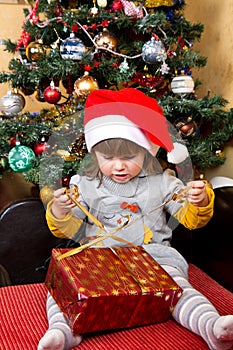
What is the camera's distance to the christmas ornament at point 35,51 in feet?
4.17

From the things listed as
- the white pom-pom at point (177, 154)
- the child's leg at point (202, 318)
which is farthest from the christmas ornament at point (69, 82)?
the child's leg at point (202, 318)

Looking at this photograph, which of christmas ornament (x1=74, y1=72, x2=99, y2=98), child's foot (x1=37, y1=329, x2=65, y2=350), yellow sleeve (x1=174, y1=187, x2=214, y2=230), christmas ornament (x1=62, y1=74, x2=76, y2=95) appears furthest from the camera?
christmas ornament (x1=62, y1=74, x2=76, y2=95)

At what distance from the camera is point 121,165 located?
3.02 feet

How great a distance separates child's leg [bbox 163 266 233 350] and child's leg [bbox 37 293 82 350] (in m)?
0.21

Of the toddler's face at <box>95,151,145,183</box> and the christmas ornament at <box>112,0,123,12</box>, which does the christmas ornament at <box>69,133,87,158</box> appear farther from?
the christmas ornament at <box>112,0,123,12</box>

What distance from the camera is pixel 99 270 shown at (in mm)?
871

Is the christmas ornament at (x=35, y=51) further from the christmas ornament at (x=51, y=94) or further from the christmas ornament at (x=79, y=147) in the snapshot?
the christmas ornament at (x=79, y=147)

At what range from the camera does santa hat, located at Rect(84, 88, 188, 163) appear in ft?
2.78

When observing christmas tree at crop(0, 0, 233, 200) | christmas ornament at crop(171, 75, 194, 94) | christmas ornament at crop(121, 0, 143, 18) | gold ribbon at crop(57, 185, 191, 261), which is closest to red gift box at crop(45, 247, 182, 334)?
gold ribbon at crop(57, 185, 191, 261)

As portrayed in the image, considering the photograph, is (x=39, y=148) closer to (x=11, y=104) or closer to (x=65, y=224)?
(x=11, y=104)

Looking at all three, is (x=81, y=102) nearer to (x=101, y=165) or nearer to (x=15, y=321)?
(x=101, y=165)

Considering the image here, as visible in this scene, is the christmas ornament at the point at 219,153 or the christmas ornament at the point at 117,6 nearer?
the christmas ornament at the point at 117,6

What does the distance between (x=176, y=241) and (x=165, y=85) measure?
506 millimetres

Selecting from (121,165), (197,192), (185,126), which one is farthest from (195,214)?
(185,126)
